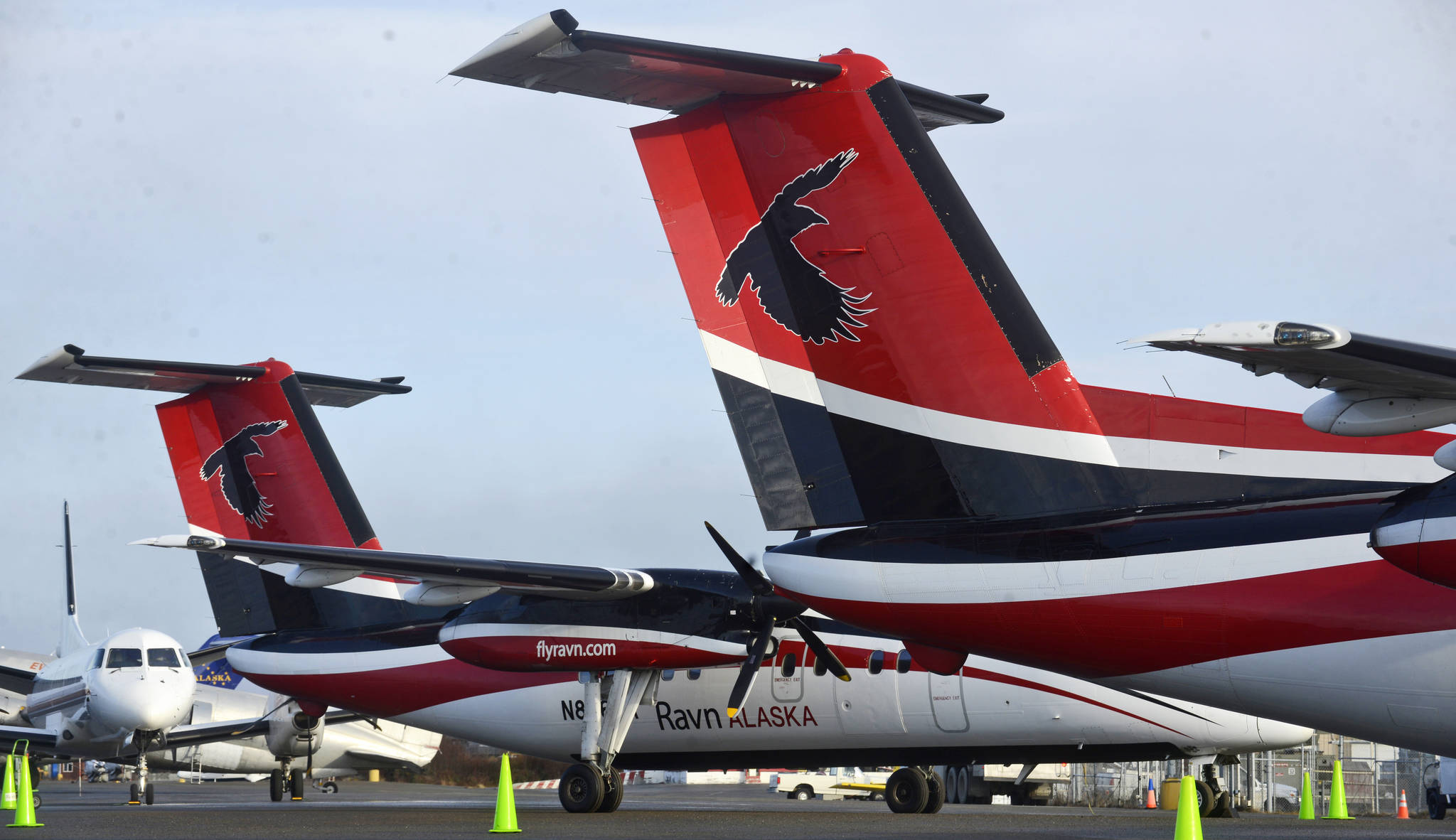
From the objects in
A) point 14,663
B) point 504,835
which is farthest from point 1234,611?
point 14,663

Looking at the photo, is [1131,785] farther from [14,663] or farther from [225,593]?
[14,663]

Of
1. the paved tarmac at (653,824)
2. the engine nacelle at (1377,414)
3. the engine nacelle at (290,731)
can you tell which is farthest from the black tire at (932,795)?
the engine nacelle at (1377,414)

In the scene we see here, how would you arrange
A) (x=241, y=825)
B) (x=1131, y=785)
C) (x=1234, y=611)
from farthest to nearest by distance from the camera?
(x=1131, y=785)
(x=241, y=825)
(x=1234, y=611)

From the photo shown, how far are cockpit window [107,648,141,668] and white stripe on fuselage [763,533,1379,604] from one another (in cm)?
1616

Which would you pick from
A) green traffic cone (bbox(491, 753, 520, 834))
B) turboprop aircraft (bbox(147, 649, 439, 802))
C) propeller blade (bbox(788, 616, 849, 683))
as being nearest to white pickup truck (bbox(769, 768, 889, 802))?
turboprop aircraft (bbox(147, 649, 439, 802))

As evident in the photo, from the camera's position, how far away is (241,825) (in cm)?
1328

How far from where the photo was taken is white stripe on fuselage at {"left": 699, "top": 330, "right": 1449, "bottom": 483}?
660 centimetres

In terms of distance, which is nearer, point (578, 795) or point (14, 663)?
point (578, 795)

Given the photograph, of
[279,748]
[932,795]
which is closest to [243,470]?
[279,748]

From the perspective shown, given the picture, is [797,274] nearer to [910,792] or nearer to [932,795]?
[910,792]

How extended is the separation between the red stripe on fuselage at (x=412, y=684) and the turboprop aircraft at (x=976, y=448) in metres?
9.59

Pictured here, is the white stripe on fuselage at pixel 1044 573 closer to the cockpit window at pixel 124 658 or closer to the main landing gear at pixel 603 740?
the main landing gear at pixel 603 740

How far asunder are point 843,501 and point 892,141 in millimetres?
2218

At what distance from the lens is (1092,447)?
23.4 ft
